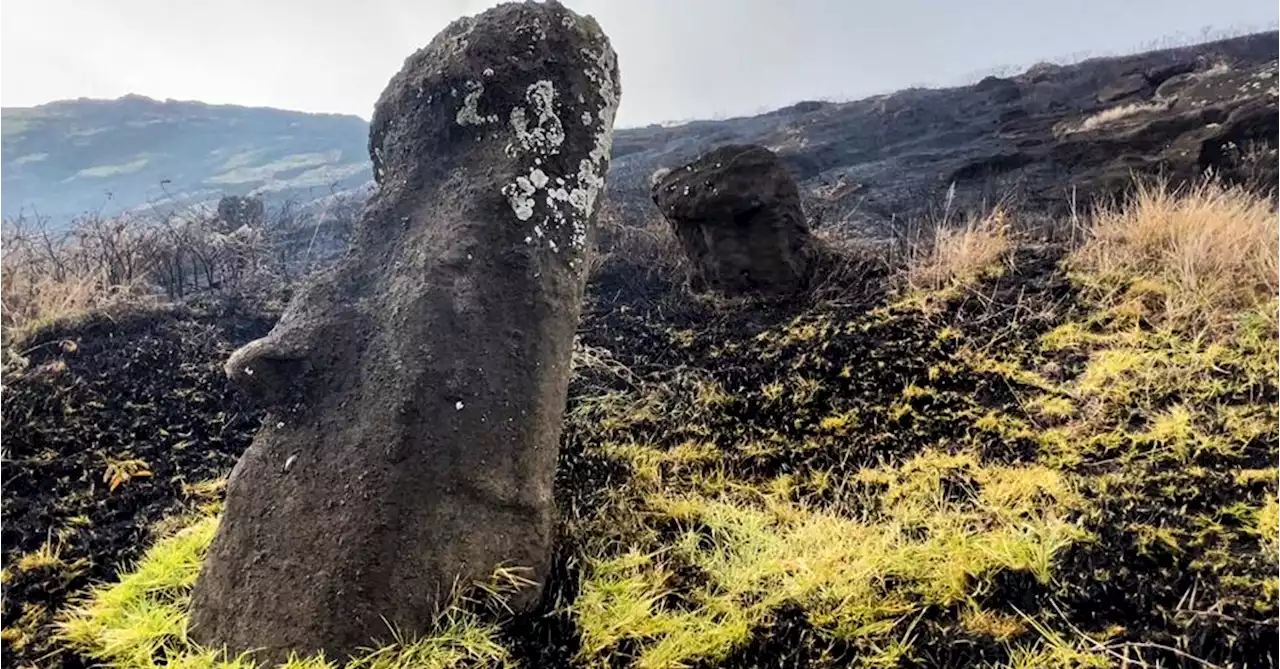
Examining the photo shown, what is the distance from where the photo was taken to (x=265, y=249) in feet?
23.2

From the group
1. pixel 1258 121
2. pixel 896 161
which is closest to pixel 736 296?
pixel 1258 121

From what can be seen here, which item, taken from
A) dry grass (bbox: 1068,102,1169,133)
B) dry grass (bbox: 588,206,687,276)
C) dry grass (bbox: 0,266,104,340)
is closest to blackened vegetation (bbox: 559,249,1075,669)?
dry grass (bbox: 588,206,687,276)

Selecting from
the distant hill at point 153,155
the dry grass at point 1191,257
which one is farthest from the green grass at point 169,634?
the distant hill at point 153,155

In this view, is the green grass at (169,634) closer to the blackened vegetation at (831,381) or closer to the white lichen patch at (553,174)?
the blackened vegetation at (831,381)

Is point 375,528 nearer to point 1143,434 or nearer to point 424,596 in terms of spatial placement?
point 424,596

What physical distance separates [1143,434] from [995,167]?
715 centimetres

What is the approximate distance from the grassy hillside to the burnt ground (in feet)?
0.04

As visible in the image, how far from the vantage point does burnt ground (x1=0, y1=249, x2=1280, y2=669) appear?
199 cm

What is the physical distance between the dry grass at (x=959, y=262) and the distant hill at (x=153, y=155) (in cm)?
1521

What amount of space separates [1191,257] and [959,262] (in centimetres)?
107

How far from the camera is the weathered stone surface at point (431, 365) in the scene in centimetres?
214

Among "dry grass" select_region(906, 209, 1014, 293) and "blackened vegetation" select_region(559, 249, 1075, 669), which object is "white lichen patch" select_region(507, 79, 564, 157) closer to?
"blackened vegetation" select_region(559, 249, 1075, 669)

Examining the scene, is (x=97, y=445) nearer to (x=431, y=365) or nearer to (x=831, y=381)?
(x=431, y=365)

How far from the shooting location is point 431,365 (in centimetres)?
238
